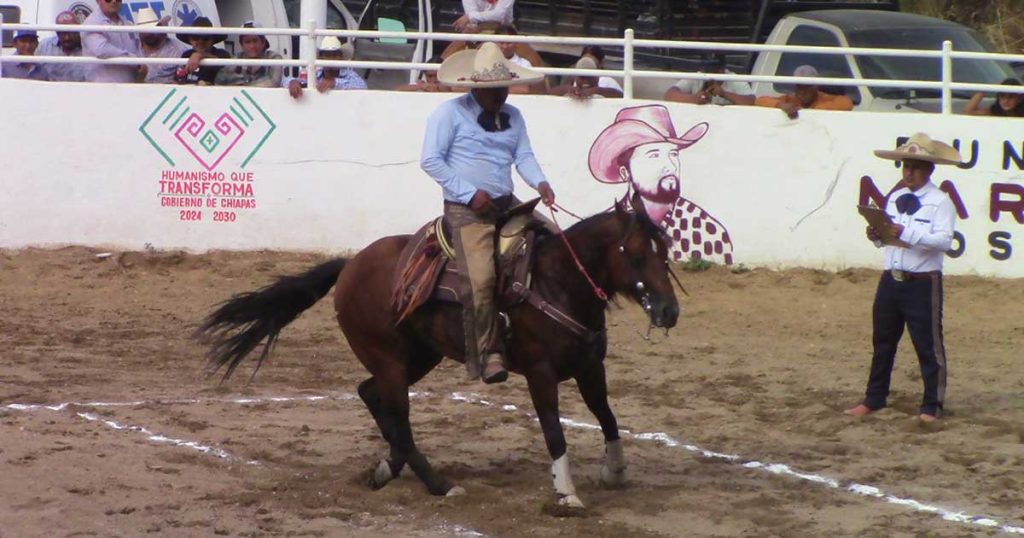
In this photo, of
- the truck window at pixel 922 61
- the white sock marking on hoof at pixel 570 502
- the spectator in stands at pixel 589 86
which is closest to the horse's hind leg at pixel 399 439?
the white sock marking on hoof at pixel 570 502

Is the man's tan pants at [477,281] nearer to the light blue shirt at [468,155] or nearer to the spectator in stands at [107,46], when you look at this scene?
the light blue shirt at [468,155]

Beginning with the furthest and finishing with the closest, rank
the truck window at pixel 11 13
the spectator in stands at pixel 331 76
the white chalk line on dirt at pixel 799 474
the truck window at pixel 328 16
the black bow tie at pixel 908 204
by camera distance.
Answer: the truck window at pixel 328 16, the truck window at pixel 11 13, the spectator in stands at pixel 331 76, the black bow tie at pixel 908 204, the white chalk line on dirt at pixel 799 474

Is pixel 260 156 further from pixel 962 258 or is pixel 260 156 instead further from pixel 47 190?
pixel 962 258

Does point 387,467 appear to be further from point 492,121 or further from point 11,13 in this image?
point 11,13

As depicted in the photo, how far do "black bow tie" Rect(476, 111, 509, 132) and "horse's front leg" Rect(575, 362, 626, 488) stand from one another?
130 cm

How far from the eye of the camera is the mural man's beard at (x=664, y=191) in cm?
1308

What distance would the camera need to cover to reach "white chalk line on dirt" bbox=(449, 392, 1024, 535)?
268 inches

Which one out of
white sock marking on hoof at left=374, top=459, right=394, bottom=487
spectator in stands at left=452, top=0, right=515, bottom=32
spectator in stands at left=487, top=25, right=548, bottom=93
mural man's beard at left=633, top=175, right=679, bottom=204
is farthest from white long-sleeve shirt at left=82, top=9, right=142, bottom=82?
white sock marking on hoof at left=374, top=459, right=394, bottom=487

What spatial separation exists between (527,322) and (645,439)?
183cm

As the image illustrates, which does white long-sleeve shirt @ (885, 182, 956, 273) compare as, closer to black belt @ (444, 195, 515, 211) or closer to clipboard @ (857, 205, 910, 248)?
clipboard @ (857, 205, 910, 248)

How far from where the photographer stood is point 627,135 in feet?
43.2

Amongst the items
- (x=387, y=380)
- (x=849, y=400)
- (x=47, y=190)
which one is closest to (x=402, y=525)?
(x=387, y=380)

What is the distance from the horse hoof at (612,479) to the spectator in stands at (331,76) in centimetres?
703

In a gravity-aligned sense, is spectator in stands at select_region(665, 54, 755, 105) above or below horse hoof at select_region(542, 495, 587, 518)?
above
